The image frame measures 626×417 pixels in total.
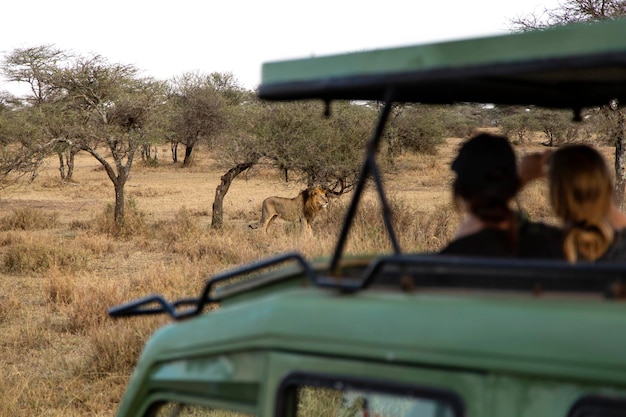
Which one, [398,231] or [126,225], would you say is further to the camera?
[126,225]

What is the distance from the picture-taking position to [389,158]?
21.1 metres

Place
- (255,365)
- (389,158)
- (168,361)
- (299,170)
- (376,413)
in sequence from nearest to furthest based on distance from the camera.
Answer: (255,365)
(168,361)
(376,413)
(299,170)
(389,158)

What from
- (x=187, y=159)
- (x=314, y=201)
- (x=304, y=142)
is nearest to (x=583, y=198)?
(x=314, y=201)

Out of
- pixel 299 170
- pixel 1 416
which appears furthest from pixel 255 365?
pixel 299 170

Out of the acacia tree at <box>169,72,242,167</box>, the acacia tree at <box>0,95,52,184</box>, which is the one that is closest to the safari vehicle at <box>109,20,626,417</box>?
the acacia tree at <box>0,95,52,184</box>

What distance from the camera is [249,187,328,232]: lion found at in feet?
54.2

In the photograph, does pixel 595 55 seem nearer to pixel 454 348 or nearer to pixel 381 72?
pixel 381 72

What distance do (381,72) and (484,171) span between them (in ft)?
2.80

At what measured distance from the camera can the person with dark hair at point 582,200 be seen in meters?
2.42

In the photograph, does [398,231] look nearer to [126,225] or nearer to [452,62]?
[126,225]

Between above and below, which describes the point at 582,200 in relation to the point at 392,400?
above

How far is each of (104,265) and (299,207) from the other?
13.3 ft

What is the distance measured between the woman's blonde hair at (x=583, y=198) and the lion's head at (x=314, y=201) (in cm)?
1395

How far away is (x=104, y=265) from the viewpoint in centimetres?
1481
